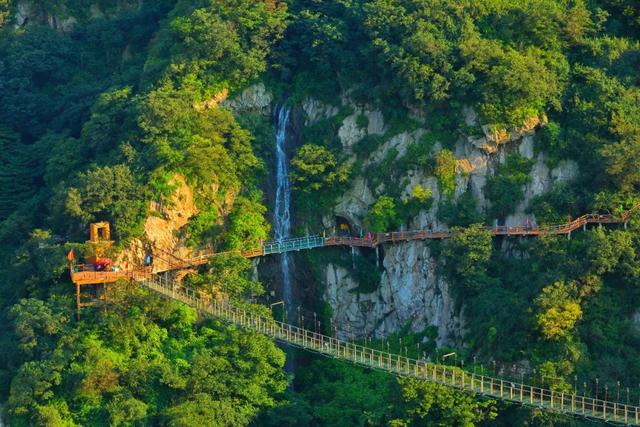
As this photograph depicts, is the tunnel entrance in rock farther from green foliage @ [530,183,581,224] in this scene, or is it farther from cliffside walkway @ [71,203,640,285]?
green foliage @ [530,183,581,224]

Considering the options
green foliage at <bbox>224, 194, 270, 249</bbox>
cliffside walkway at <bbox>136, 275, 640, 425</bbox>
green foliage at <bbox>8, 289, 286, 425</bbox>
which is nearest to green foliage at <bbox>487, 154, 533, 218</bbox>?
cliffside walkway at <bbox>136, 275, 640, 425</bbox>

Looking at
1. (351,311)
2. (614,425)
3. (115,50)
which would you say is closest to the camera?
(614,425)

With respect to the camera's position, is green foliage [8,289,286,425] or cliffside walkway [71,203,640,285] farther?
cliffside walkway [71,203,640,285]

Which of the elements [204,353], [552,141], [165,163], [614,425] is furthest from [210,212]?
[614,425]

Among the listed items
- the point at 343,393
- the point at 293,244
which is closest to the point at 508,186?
the point at 293,244

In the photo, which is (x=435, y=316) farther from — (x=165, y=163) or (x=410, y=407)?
(x=165, y=163)

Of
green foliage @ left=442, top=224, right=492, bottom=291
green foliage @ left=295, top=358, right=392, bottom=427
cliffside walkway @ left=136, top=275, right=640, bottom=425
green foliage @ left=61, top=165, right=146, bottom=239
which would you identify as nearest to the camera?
cliffside walkway @ left=136, top=275, right=640, bottom=425

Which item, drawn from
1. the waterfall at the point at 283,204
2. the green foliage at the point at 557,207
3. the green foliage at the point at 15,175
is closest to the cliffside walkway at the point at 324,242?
the green foliage at the point at 557,207
